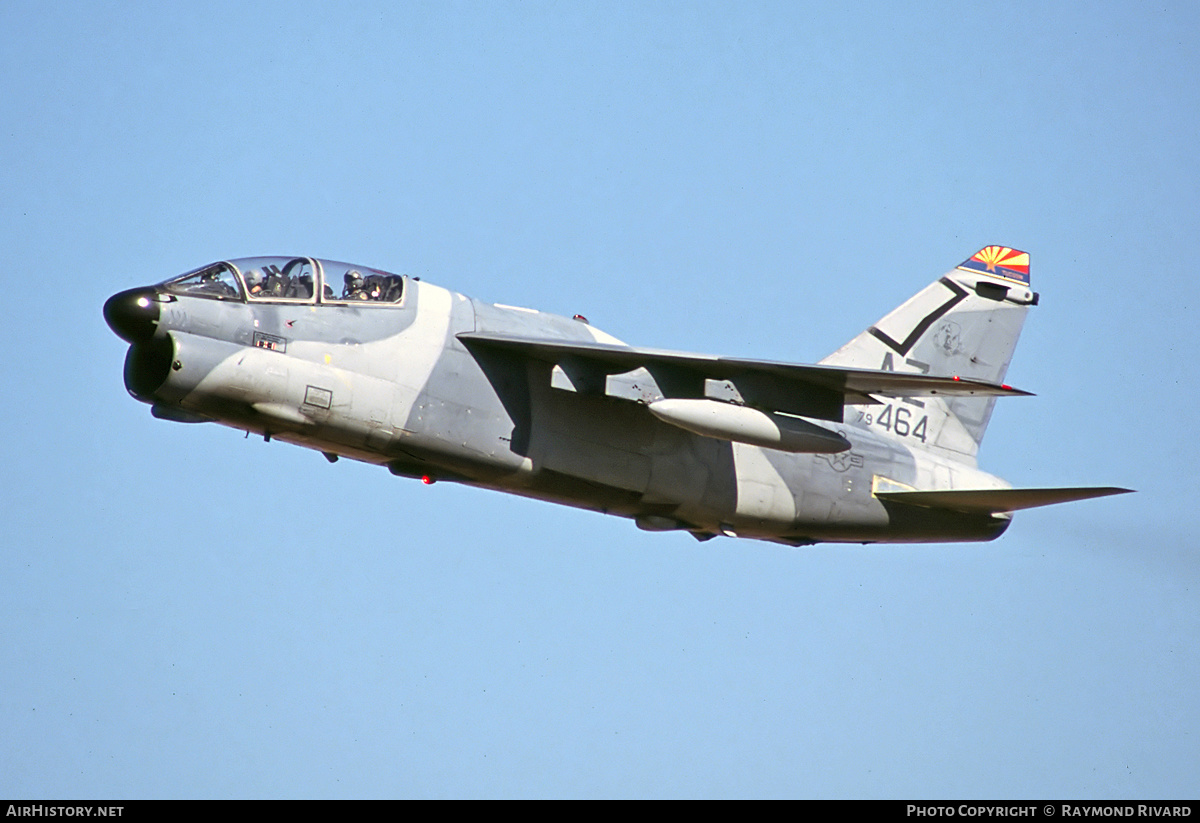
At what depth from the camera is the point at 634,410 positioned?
18.0 metres

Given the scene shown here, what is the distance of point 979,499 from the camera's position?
19.8 meters

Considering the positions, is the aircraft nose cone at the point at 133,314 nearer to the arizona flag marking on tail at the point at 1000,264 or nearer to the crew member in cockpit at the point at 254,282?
the crew member in cockpit at the point at 254,282

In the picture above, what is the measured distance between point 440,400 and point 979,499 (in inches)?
303

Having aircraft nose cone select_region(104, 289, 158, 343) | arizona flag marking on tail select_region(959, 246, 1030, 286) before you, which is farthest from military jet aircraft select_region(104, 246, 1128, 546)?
arizona flag marking on tail select_region(959, 246, 1030, 286)

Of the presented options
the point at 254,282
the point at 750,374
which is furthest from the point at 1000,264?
the point at 254,282

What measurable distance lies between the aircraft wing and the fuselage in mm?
176

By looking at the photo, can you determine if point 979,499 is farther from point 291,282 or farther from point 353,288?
point 291,282

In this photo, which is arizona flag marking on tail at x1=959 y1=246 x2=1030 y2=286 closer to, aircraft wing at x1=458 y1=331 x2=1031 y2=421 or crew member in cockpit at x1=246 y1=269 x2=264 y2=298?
aircraft wing at x1=458 y1=331 x2=1031 y2=421

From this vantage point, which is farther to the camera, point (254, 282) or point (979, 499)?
point (979, 499)

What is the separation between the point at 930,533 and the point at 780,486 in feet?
8.48

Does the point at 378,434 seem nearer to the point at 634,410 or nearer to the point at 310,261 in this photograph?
the point at 310,261

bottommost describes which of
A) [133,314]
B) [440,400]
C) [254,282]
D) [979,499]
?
[979,499]

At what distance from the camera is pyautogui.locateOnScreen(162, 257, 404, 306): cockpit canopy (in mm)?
16031
